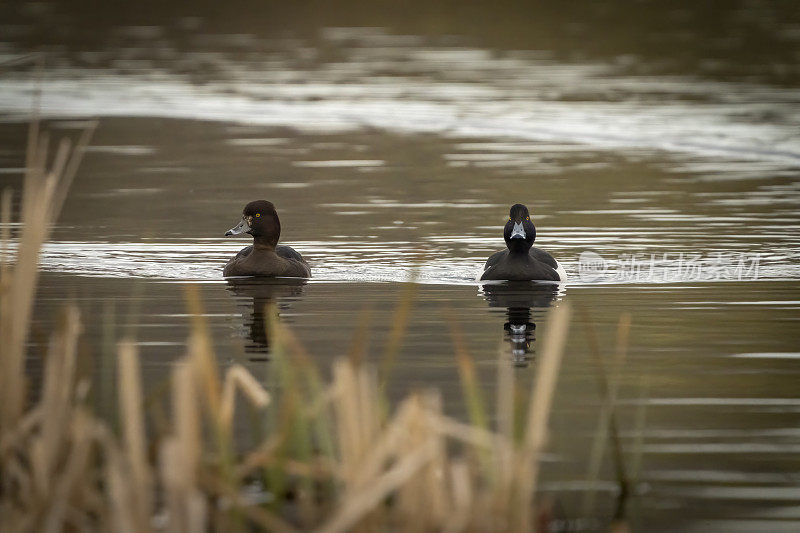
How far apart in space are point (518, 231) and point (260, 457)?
358 inches

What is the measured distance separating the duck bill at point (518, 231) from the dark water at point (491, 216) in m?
0.61

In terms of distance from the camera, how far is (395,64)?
44750mm

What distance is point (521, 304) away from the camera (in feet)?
45.9

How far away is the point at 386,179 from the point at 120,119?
1025 cm

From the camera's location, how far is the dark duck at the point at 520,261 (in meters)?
15.0

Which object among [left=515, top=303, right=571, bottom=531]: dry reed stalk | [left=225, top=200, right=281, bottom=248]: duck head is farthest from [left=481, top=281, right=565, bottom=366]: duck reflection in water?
[left=515, top=303, right=571, bottom=531]: dry reed stalk

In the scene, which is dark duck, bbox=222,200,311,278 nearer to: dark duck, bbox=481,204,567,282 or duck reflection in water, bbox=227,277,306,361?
duck reflection in water, bbox=227,277,306,361

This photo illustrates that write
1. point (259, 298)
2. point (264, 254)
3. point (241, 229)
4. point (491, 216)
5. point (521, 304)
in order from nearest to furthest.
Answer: point (521, 304)
point (259, 298)
point (264, 254)
point (241, 229)
point (491, 216)

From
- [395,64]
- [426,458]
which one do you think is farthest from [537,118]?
[426,458]

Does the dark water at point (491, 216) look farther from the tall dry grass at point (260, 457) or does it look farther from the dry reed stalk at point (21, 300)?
the tall dry grass at point (260, 457)

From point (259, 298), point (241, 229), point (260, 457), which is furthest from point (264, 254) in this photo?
point (260, 457)

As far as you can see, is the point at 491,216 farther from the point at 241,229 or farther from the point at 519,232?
the point at 519,232

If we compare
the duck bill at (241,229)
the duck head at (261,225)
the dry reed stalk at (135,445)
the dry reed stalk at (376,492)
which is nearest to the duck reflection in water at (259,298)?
the duck head at (261,225)

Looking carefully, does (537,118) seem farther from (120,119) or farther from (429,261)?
(429,261)
